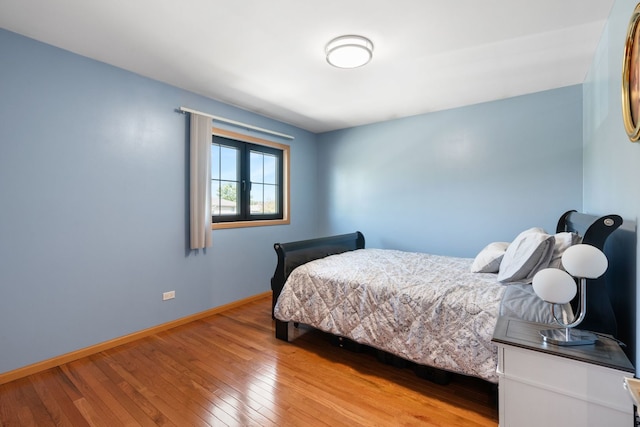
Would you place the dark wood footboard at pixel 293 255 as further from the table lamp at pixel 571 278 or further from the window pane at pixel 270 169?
the table lamp at pixel 571 278

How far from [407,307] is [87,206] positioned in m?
2.66

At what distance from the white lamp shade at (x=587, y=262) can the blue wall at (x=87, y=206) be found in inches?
122

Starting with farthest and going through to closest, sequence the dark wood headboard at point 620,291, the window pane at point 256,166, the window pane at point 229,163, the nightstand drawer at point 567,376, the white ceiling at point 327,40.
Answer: the window pane at point 256,166
the window pane at point 229,163
the white ceiling at point 327,40
the dark wood headboard at point 620,291
the nightstand drawer at point 567,376

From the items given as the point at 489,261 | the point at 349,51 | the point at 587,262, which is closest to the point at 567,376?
the point at 587,262

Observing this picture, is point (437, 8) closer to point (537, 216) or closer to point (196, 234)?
point (537, 216)

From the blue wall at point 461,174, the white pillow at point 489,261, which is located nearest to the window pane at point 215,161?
the blue wall at point 461,174

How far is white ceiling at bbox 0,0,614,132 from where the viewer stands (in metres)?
1.76

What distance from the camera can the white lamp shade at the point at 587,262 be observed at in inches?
44.6

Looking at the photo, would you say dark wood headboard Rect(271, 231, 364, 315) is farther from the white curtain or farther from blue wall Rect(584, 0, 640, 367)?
blue wall Rect(584, 0, 640, 367)

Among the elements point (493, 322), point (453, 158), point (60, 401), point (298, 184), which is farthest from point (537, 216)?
point (60, 401)

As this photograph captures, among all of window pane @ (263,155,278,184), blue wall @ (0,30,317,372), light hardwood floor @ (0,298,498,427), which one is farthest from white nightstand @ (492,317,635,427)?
window pane @ (263,155,278,184)

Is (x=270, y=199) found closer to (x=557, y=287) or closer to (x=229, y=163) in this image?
(x=229, y=163)

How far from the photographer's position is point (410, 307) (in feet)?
6.42

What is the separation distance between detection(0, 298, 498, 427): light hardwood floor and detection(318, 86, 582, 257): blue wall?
1922 millimetres
